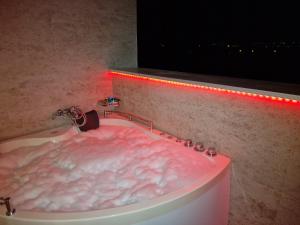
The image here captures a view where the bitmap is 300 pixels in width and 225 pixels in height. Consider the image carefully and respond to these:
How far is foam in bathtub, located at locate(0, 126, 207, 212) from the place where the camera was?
1.49m

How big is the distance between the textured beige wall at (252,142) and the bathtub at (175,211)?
111 mm

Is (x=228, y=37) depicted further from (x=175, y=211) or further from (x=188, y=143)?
(x=175, y=211)

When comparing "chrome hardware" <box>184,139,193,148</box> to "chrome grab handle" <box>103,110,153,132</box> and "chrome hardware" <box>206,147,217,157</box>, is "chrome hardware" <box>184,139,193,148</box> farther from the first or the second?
"chrome grab handle" <box>103,110,153,132</box>

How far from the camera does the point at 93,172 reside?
1810 millimetres

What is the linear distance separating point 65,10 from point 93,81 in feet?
2.44

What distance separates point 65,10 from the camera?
88.7 inches

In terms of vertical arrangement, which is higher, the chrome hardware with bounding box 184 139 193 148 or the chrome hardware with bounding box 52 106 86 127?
the chrome hardware with bounding box 52 106 86 127

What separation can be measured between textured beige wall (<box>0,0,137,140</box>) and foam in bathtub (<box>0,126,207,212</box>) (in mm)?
410

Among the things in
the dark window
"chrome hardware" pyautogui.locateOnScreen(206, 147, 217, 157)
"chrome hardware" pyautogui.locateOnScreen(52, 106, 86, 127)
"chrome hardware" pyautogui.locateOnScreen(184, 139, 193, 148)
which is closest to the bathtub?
"chrome hardware" pyautogui.locateOnScreen(206, 147, 217, 157)

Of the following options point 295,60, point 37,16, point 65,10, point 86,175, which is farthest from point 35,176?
point 295,60

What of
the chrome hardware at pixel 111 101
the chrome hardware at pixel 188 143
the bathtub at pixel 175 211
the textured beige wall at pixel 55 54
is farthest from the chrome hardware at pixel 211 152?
Answer: the textured beige wall at pixel 55 54

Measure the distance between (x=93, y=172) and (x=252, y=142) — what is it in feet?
3.83

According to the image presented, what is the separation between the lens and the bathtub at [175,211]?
1160 mm

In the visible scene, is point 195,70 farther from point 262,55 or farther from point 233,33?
point 262,55
